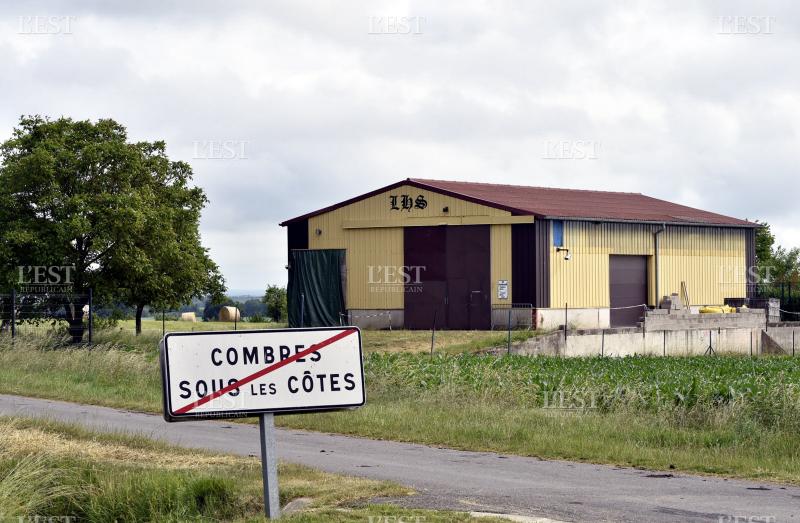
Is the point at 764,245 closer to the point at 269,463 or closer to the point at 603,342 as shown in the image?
the point at 603,342

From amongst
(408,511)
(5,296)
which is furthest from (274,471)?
(5,296)

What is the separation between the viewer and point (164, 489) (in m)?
11.1

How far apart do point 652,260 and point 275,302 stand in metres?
33.8

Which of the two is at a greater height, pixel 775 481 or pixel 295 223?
pixel 295 223

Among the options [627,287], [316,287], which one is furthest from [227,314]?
[627,287]

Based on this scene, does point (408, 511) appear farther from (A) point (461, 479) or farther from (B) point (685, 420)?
(B) point (685, 420)

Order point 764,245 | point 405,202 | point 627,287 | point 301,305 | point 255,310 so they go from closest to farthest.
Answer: point 405,202, point 627,287, point 301,305, point 764,245, point 255,310

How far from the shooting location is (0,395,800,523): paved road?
33.5 ft

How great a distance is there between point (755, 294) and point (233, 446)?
40855 millimetres

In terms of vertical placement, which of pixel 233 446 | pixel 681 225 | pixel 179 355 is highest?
pixel 681 225

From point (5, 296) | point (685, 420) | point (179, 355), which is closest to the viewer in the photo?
point (179, 355)

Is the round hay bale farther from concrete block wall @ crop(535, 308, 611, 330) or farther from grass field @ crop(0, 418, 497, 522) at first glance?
grass field @ crop(0, 418, 497, 522)

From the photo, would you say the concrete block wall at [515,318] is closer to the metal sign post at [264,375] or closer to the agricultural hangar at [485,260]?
the agricultural hangar at [485,260]

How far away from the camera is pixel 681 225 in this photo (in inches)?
1858
